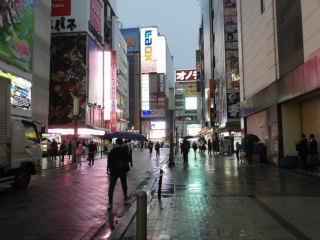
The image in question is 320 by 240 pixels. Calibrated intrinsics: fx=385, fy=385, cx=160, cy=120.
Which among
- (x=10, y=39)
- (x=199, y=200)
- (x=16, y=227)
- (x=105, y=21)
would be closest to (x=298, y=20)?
(x=199, y=200)

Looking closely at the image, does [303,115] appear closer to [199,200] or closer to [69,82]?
[199,200]

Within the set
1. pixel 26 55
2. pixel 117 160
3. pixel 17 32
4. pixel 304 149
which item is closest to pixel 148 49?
pixel 26 55

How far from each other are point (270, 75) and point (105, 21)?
61969 millimetres

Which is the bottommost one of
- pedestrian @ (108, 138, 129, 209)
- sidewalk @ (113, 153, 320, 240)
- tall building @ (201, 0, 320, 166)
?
sidewalk @ (113, 153, 320, 240)

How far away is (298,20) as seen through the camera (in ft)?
56.3

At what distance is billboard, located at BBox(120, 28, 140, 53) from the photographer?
144 metres

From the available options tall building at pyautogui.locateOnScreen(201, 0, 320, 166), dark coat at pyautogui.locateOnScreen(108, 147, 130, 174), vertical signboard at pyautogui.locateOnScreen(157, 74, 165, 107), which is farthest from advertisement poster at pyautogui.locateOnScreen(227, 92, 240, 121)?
vertical signboard at pyautogui.locateOnScreen(157, 74, 165, 107)

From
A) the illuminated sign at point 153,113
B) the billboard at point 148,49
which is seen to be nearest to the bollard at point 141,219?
the illuminated sign at point 153,113

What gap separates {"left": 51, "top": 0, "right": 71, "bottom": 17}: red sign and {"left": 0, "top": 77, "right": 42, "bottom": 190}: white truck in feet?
172

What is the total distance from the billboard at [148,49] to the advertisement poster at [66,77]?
3794 inches

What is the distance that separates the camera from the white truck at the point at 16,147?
1146 centimetres

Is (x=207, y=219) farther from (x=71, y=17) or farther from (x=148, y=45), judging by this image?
(x=148, y=45)

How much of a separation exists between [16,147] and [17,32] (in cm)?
2864

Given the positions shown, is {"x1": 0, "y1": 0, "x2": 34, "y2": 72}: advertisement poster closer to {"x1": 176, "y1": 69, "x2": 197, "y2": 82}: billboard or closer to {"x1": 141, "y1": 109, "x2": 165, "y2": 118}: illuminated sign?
{"x1": 176, "y1": 69, "x2": 197, "y2": 82}: billboard
